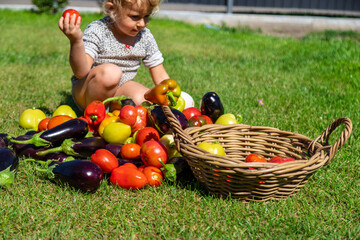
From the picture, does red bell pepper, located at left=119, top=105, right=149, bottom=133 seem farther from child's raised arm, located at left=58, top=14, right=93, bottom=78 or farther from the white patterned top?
the white patterned top

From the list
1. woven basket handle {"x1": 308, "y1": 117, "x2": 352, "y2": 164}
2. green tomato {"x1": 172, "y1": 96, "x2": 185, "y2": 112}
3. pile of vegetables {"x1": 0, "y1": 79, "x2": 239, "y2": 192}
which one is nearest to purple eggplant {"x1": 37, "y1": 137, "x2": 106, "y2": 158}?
pile of vegetables {"x1": 0, "y1": 79, "x2": 239, "y2": 192}

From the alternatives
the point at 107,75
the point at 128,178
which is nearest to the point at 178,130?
the point at 128,178

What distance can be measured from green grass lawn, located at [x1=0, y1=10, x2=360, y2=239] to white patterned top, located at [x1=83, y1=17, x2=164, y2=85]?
2.25 feet

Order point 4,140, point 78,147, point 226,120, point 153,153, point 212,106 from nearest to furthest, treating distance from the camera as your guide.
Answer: point 153,153 < point 78,147 < point 4,140 < point 226,120 < point 212,106

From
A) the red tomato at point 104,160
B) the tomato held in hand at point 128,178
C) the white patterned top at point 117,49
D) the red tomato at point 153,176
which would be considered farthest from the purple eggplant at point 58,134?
the white patterned top at point 117,49

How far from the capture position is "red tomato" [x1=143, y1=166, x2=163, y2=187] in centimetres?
219

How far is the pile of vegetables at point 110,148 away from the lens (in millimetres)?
2115

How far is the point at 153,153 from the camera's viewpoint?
225cm

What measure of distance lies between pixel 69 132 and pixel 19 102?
1445mm

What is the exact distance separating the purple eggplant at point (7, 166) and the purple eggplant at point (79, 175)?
19 cm

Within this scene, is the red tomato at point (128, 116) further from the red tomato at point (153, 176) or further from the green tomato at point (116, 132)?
the red tomato at point (153, 176)

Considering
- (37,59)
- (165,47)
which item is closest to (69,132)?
(37,59)

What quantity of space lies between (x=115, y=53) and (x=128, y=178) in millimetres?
1398

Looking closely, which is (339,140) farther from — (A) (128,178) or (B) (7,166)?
(B) (7,166)
